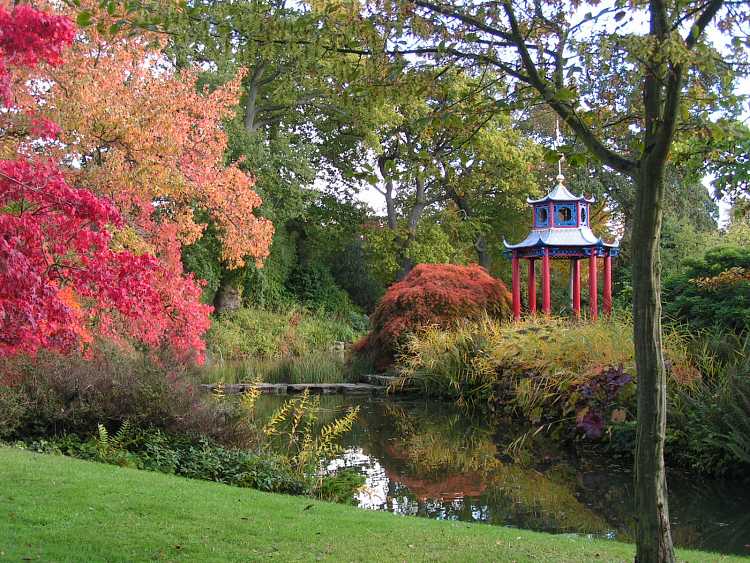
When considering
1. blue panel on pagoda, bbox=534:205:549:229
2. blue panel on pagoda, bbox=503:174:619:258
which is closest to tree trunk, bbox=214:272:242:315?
blue panel on pagoda, bbox=503:174:619:258

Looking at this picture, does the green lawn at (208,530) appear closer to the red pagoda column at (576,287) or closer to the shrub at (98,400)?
the shrub at (98,400)

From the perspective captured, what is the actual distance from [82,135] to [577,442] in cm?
702

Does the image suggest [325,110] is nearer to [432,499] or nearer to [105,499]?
[432,499]

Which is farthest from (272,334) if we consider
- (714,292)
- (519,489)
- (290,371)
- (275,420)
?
(519,489)

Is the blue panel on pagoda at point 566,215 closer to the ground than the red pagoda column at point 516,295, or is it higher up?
higher up

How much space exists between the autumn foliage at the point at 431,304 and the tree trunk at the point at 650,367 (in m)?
11.8

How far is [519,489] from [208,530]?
378 centimetres

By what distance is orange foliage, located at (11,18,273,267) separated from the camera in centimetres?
901

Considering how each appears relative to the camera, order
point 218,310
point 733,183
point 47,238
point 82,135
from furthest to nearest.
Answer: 1. point 218,310
2. point 82,135
3. point 47,238
4. point 733,183

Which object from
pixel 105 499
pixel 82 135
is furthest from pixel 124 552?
pixel 82 135

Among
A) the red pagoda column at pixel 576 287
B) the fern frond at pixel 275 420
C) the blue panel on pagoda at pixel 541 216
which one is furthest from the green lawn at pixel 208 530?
the blue panel on pagoda at pixel 541 216

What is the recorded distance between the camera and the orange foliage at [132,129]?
29.6 ft

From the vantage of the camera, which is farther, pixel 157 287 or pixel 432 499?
pixel 157 287

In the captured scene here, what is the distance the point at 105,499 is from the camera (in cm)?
488
